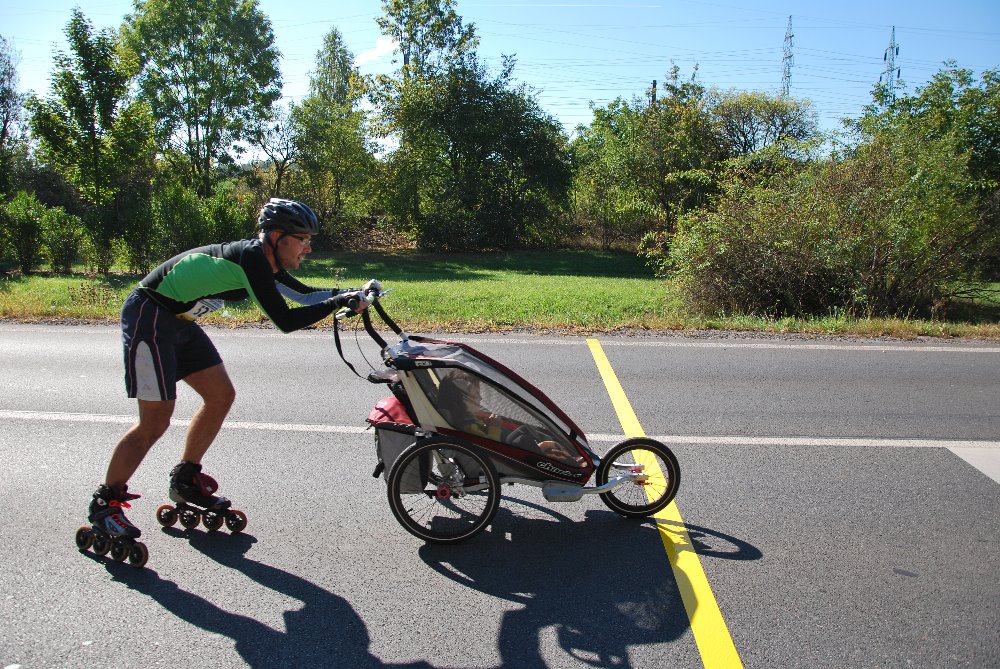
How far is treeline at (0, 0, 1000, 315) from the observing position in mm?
12914

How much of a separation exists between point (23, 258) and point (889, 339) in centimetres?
2260

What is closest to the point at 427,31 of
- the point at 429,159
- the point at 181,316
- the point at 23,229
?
the point at 429,159

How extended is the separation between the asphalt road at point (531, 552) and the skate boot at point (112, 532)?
3.2 inches

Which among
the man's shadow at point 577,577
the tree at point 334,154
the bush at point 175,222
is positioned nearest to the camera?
the man's shadow at point 577,577

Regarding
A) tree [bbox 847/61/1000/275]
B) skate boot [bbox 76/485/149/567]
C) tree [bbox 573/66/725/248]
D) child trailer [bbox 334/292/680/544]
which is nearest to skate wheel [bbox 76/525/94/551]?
skate boot [bbox 76/485/149/567]

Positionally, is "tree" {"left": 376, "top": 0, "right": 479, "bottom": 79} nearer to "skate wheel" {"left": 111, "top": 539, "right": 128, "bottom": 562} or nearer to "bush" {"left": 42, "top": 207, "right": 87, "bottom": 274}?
"bush" {"left": 42, "top": 207, "right": 87, "bottom": 274}

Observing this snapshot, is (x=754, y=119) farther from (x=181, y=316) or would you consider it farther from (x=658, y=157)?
(x=181, y=316)

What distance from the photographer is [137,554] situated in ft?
11.8

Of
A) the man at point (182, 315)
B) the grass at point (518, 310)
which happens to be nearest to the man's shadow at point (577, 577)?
the man at point (182, 315)

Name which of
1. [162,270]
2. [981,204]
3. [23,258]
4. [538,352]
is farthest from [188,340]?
[23,258]

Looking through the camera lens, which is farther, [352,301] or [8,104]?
[8,104]

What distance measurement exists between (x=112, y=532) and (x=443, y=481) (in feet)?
5.67

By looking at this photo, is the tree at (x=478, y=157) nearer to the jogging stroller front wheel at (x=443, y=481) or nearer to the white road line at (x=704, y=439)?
the white road line at (x=704, y=439)

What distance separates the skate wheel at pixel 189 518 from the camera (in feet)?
13.2
